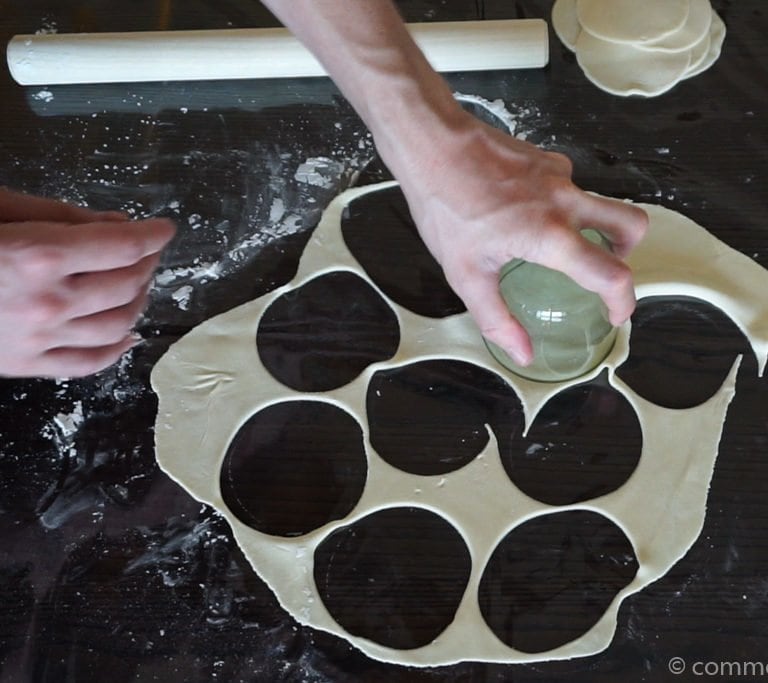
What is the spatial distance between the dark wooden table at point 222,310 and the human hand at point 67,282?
0.16 meters

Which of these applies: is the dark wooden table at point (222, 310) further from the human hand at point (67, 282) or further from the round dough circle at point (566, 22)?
the human hand at point (67, 282)

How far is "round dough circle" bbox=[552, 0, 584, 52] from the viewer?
1057mm

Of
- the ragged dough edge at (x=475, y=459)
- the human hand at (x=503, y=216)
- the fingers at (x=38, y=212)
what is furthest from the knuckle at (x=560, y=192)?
the fingers at (x=38, y=212)

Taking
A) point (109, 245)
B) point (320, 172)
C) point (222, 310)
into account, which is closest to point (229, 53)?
point (320, 172)

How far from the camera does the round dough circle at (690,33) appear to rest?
1030mm

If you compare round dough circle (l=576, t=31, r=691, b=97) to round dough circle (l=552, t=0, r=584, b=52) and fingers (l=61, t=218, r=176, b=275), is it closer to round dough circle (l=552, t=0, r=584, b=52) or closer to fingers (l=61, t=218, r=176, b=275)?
round dough circle (l=552, t=0, r=584, b=52)

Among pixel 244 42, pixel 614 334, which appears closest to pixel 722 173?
pixel 614 334

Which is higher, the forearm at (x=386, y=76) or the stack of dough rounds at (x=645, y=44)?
the forearm at (x=386, y=76)

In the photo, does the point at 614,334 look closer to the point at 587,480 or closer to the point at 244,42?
the point at 587,480

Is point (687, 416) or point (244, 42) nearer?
point (687, 416)

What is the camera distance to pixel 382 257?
37.5 inches

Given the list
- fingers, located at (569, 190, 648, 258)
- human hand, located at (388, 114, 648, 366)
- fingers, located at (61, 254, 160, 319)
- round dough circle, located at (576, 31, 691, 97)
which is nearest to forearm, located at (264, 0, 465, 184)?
human hand, located at (388, 114, 648, 366)

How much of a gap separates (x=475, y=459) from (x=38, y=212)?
0.43m

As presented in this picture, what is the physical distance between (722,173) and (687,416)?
0.29 metres
